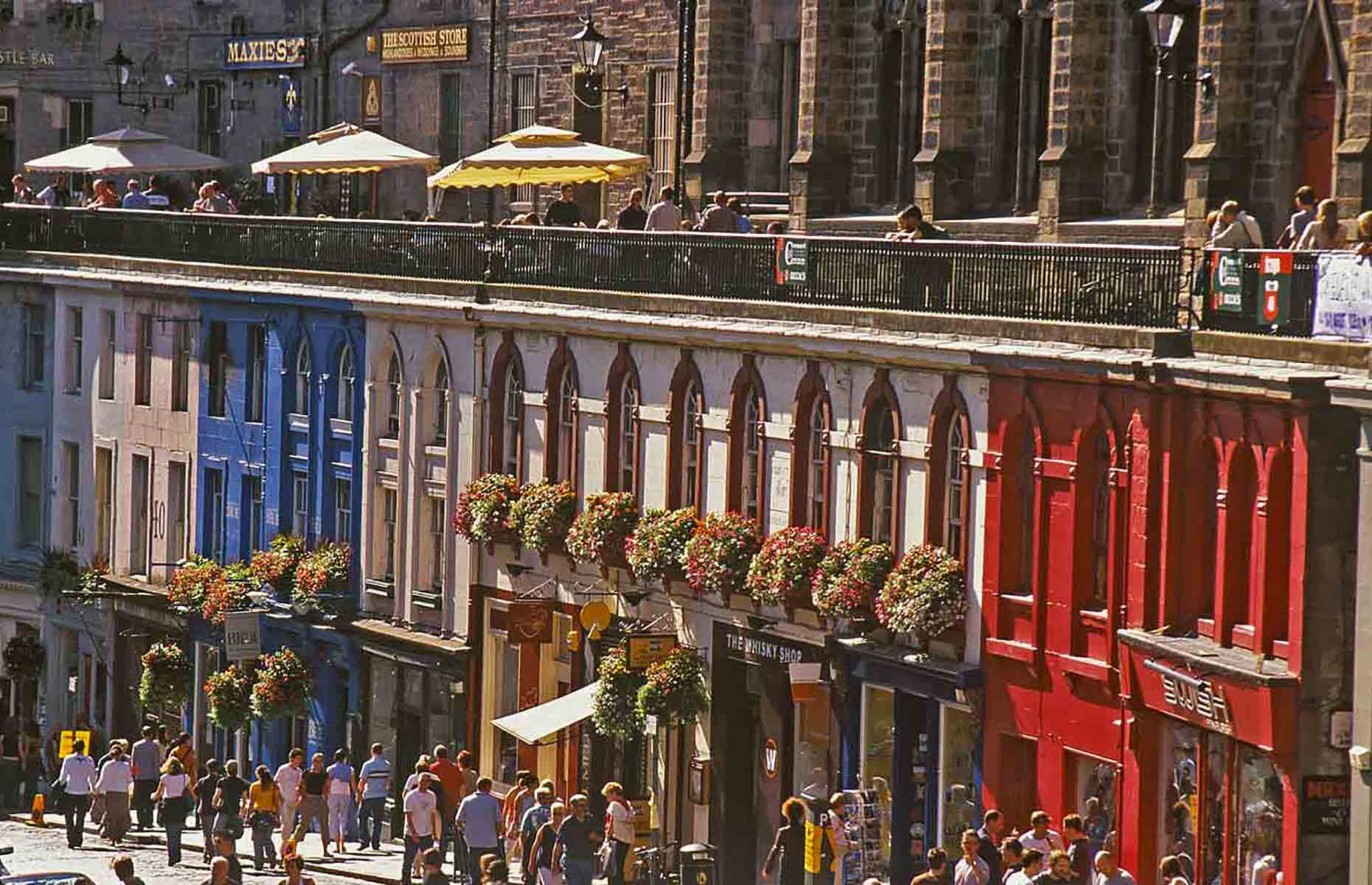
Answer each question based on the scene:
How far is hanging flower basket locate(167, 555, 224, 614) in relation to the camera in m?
59.7

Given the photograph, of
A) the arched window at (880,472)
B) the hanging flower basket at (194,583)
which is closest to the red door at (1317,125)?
the arched window at (880,472)

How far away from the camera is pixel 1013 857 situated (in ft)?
117

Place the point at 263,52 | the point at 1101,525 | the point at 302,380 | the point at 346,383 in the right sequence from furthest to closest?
the point at 263,52
the point at 302,380
the point at 346,383
the point at 1101,525

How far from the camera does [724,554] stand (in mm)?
46219

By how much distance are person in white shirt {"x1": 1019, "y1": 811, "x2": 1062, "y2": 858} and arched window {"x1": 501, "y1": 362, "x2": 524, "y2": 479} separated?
17160 millimetres

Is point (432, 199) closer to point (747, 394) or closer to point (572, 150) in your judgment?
point (572, 150)

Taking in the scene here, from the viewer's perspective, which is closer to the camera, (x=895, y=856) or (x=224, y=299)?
(x=895, y=856)

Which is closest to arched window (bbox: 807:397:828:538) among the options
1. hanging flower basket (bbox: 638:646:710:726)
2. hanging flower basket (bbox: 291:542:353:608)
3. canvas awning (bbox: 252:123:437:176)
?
hanging flower basket (bbox: 638:646:710:726)

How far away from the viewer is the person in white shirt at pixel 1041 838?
1437 inches

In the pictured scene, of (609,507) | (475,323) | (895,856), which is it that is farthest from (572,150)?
(895,856)

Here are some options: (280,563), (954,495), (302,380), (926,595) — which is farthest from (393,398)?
(926,595)

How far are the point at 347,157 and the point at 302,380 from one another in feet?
11.9

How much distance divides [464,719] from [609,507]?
5639 mm

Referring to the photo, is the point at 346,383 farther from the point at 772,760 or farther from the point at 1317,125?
the point at 1317,125
